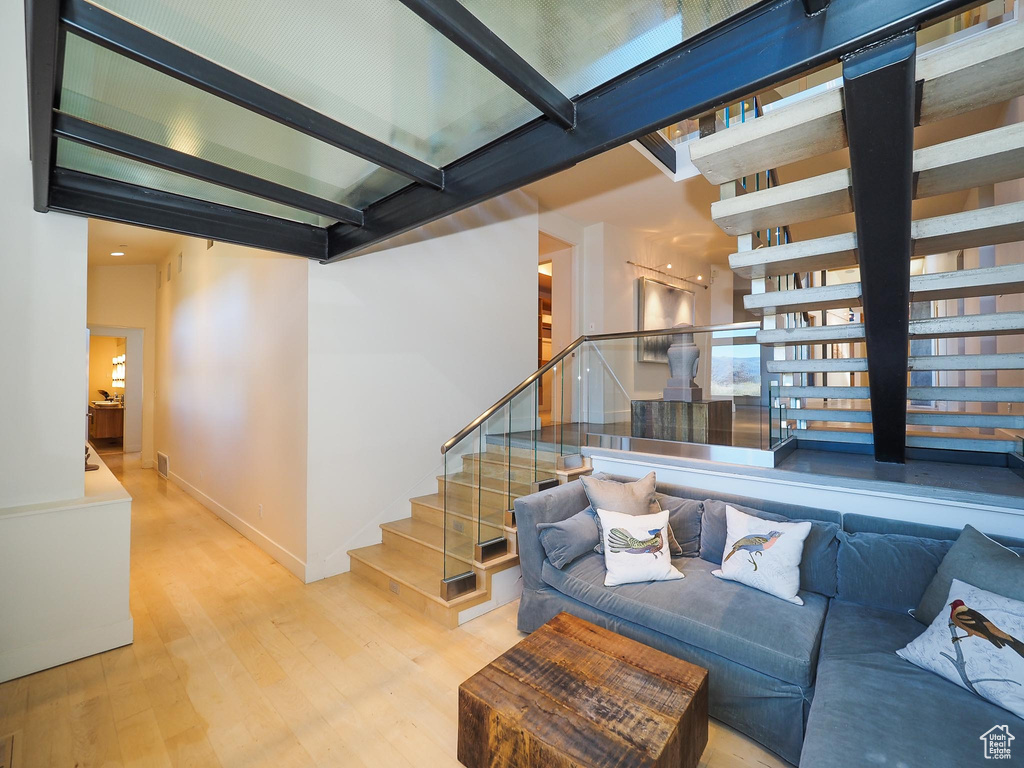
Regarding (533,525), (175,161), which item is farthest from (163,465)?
(533,525)

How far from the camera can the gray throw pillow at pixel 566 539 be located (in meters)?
2.58

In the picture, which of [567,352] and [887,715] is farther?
[567,352]

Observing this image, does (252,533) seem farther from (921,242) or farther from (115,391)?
(115,391)

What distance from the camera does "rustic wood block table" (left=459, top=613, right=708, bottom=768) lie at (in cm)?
141

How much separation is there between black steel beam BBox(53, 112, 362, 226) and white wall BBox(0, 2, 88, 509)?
4.05 ft

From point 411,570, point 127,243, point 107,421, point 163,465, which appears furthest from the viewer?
point 107,421

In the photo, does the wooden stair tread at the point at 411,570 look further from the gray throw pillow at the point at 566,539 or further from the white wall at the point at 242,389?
the gray throw pillow at the point at 566,539

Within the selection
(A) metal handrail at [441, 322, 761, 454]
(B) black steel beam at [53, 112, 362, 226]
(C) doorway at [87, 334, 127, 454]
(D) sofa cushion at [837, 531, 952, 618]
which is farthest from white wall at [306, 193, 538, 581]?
(C) doorway at [87, 334, 127, 454]

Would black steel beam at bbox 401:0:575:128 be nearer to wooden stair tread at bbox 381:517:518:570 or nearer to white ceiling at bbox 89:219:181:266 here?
wooden stair tread at bbox 381:517:518:570

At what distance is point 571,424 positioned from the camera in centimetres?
404

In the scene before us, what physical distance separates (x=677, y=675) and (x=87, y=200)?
346cm

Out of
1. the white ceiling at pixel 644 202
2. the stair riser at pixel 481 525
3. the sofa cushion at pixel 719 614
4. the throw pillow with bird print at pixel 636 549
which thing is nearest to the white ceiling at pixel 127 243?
the white ceiling at pixel 644 202

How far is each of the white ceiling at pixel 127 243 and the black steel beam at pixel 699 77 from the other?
16.9ft

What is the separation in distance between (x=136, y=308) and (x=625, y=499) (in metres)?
8.86
